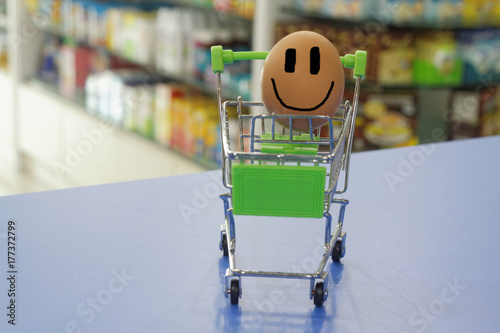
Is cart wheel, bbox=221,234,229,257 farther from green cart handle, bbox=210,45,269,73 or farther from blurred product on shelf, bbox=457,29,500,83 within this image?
blurred product on shelf, bbox=457,29,500,83

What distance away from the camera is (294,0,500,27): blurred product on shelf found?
113 inches

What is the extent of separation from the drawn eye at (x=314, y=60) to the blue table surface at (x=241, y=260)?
24 cm

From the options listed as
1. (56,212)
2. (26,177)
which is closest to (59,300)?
(56,212)

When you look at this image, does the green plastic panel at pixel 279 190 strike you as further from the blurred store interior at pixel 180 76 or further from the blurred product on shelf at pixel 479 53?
the blurred product on shelf at pixel 479 53

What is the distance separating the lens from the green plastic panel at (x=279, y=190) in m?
0.69

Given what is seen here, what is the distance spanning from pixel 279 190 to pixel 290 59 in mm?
162

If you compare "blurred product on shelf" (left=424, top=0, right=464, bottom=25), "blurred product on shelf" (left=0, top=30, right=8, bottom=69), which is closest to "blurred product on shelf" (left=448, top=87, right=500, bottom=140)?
"blurred product on shelf" (left=424, top=0, right=464, bottom=25)

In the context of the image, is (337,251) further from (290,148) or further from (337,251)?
(290,148)

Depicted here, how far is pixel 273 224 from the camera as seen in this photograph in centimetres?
97

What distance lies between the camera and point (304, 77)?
0.76 m

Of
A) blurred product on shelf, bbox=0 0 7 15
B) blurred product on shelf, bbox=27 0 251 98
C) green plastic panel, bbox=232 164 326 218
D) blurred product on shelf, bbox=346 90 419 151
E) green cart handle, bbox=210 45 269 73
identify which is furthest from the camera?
blurred product on shelf, bbox=0 0 7 15

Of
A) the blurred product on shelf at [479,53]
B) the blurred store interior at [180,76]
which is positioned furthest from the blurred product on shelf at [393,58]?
the blurred product on shelf at [479,53]

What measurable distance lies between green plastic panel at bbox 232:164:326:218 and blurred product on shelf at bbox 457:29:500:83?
254 centimetres

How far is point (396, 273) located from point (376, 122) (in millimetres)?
2230
